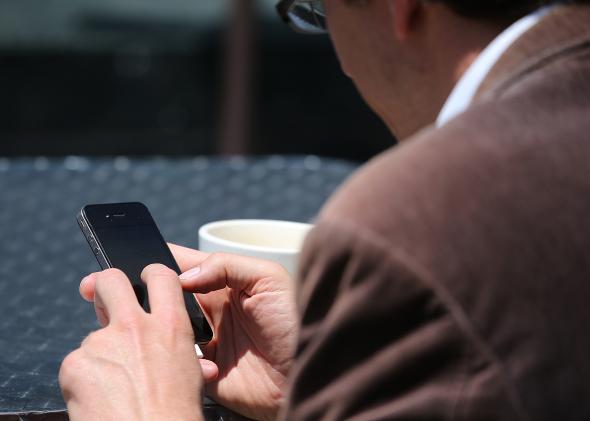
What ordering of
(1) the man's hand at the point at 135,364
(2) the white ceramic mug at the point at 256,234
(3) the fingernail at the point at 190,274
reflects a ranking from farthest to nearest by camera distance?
(2) the white ceramic mug at the point at 256,234 < (3) the fingernail at the point at 190,274 < (1) the man's hand at the point at 135,364

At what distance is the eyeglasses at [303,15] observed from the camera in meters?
1.17

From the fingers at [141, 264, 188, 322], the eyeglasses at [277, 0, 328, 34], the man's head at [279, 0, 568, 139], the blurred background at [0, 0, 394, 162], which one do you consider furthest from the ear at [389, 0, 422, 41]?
the blurred background at [0, 0, 394, 162]

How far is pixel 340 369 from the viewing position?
76 cm

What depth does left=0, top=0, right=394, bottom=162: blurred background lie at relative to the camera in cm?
498

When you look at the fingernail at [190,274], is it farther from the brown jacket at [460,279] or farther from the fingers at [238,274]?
the brown jacket at [460,279]

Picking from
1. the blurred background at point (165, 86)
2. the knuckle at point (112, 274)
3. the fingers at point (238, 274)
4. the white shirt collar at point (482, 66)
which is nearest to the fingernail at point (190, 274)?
the fingers at point (238, 274)

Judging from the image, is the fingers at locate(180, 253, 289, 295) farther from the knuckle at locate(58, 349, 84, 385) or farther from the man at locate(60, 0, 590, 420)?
the man at locate(60, 0, 590, 420)

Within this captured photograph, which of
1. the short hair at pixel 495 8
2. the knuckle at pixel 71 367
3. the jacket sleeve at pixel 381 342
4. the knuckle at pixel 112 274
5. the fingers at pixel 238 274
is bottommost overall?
the fingers at pixel 238 274

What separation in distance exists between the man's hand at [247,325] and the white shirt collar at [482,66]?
0.41m

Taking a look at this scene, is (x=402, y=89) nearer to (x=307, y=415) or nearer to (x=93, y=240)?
(x=307, y=415)

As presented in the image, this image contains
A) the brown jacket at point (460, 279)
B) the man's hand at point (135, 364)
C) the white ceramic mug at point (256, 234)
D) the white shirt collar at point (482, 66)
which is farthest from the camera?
the white ceramic mug at point (256, 234)

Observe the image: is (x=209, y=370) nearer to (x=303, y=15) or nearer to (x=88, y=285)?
(x=88, y=285)

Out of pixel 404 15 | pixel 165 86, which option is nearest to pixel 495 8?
pixel 404 15

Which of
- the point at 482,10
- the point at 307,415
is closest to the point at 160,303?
the point at 307,415
